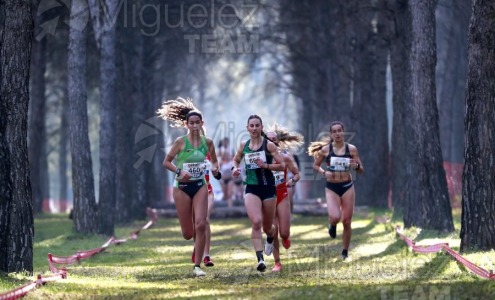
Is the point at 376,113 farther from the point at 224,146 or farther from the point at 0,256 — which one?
the point at 0,256

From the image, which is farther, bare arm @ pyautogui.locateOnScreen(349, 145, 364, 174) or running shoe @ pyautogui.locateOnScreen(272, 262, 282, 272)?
bare arm @ pyautogui.locateOnScreen(349, 145, 364, 174)

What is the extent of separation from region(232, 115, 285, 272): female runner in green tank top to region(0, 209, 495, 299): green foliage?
2.24 feet

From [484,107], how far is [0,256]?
289 inches

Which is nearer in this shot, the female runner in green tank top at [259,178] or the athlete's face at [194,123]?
the athlete's face at [194,123]

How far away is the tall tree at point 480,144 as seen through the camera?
1620cm

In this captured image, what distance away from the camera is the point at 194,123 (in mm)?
15344

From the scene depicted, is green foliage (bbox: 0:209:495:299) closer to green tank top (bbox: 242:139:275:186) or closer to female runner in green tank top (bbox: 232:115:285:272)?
female runner in green tank top (bbox: 232:115:285:272)

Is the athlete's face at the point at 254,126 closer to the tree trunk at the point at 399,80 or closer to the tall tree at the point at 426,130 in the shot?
the tall tree at the point at 426,130

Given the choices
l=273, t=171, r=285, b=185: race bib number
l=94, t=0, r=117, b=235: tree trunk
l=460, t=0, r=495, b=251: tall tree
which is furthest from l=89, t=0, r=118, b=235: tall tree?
l=460, t=0, r=495, b=251: tall tree

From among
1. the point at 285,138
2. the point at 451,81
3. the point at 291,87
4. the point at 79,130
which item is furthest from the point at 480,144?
the point at 291,87

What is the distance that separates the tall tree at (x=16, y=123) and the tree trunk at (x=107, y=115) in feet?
35.6

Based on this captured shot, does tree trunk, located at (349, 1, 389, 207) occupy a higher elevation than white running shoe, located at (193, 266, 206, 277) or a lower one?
higher

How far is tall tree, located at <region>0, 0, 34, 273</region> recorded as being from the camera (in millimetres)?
14594

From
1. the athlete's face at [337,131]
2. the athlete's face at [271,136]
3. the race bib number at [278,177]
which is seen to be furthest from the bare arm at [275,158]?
the athlete's face at [337,131]
